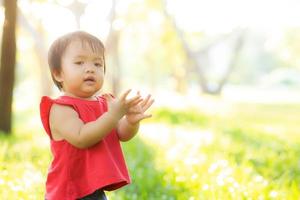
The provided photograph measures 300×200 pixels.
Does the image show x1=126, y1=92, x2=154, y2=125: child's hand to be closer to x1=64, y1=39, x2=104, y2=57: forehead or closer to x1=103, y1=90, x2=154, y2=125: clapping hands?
x1=103, y1=90, x2=154, y2=125: clapping hands

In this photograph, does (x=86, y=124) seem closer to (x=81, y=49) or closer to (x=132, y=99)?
(x=132, y=99)

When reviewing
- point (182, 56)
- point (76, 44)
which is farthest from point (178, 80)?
point (76, 44)

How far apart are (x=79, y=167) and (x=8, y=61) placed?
5.71 metres

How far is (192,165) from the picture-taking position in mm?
5207

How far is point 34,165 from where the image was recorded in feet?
17.2

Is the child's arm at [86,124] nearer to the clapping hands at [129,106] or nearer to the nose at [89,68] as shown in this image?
the clapping hands at [129,106]

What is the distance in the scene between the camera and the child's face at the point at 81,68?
8.75 feet

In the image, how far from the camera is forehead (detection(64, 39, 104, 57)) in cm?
267


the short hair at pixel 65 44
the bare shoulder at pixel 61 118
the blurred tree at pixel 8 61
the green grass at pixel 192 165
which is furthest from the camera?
the blurred tree at pixel 8 61

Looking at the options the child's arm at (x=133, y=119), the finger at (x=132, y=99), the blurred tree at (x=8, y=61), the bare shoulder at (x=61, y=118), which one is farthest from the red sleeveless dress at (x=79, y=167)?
the blurred tree at (x=8, y=61)

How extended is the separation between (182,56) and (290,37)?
23138mm

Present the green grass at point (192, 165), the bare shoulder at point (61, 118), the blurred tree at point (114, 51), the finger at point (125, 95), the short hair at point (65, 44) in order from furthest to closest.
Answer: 1. the blurred tree at point (114, 51)
2. the green grass at point (192, 165)
3. the short hair at point (65, 44)
4. the bare shoulder at point (61, 118)
5. the finger at point (125, 95)

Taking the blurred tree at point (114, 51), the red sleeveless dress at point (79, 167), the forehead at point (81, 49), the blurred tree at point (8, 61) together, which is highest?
the forehead at point (81, 49)

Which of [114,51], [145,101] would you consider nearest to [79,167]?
[145,101]
